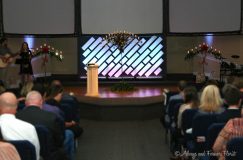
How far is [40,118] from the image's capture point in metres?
4.48

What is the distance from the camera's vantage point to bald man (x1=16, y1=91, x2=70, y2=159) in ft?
→ 14.6

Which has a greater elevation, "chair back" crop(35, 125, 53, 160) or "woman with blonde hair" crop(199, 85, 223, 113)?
"woman with blonde hair" crop(199, 85, 223, 113)

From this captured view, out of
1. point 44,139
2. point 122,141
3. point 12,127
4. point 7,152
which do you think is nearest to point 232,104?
point 44,139

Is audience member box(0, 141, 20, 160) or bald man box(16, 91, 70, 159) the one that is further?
bald man box(16, 91, 70, 159)

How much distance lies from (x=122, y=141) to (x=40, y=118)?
3.28 metres

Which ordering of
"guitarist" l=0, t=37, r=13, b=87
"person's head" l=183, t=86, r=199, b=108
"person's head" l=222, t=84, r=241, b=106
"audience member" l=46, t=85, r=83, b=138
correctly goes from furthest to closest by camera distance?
"guitarist" l=0, t=37, r=13, b=87 → "audience member" l=46, t=85, r=83, b=138 → "person's head" l=183, t=86, r=199, b=108 → "person's head" l=222, t=84, r=241, b=106

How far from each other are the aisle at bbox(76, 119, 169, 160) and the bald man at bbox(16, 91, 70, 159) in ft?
6.40

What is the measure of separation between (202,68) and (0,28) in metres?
6.38

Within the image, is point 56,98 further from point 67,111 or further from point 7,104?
point 7,104

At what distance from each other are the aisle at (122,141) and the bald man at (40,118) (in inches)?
76.8

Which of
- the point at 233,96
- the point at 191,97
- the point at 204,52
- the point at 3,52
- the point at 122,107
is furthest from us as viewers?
Answer: the point at 204,52

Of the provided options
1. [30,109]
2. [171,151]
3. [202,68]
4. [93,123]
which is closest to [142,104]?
[93,123]

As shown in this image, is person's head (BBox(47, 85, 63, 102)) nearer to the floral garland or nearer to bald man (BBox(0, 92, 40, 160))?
bald man (BBox(0, 92, 40, 160))

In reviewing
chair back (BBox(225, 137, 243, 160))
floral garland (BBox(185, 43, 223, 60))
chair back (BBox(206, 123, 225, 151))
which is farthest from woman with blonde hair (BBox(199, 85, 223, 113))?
floral garland (BBox(185, 43, 223, 60))
